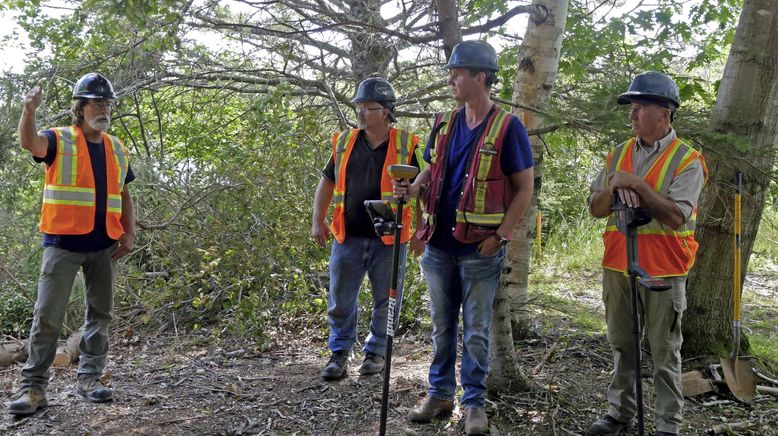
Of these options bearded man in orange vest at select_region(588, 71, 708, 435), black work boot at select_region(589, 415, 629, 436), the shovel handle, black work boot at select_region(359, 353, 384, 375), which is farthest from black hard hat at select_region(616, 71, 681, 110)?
black work boot at select_region(359, 353, 384, 375)

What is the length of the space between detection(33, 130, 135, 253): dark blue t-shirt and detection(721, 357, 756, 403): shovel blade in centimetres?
452

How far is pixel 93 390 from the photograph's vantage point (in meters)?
4.62

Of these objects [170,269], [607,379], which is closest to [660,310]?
[607,379]

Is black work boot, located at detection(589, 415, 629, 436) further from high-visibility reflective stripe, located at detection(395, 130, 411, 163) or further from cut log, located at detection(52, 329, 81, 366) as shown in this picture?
cut log, located at detection(52, 329, 81, 366)

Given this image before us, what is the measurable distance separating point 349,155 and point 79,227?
1.86 metres

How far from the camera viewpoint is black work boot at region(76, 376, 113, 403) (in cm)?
459

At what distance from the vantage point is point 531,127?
17.5 feet

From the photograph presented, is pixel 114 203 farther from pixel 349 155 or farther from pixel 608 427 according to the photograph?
pixel 608 427

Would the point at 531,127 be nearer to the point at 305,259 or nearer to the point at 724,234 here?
the point at 724,234

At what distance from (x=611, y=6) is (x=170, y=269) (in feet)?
18.2

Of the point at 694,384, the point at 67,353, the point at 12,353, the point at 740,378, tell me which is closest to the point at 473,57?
the point at 694,384

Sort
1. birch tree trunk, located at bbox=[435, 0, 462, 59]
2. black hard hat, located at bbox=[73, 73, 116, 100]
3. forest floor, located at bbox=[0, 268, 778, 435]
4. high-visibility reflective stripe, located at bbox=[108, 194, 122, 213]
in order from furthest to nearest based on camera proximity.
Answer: high-visibility reflective stripe, located at bbox=[108, 194, 122, 213], black hard hat, located at bbox=[73, 73, 116, 100], birch tree trunk, located at bbox=[435, 0, 462, 59], forest floor, located at bbox=[0, 268, 778, 435]

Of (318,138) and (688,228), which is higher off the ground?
(318,138)

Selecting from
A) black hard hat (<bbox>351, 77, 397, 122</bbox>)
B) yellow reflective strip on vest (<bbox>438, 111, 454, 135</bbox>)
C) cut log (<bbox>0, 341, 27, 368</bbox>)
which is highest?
black hard hat (<bbox>351, 77, 397, 122</bbox>)
